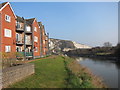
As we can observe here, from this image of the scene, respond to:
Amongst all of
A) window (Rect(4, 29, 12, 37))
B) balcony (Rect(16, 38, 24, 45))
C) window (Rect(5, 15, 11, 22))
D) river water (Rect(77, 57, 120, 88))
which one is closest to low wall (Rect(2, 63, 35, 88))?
river water (Rect(77, 57, 120, 88))

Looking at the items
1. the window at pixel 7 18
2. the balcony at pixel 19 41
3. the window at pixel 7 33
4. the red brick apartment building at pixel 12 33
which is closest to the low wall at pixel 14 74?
the red brick apartment building at pixel 12 33

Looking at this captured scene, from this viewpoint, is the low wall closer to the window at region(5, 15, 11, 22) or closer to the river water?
the river water

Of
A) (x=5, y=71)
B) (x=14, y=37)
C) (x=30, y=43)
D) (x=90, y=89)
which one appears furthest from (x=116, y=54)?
(x=5, y=71)

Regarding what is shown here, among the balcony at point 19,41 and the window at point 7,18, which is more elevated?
the window at point 7,18

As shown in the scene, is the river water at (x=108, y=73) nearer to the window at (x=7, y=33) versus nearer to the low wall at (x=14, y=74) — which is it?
the low wall at (x=14, y=74)

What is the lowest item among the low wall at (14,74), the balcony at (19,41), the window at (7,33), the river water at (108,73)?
the river water at (108,73)

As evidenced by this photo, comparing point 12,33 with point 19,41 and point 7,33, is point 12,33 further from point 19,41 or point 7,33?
point 19,41

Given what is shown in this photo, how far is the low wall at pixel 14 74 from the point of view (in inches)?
277

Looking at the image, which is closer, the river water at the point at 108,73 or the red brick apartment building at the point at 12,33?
the river water at the point at 108,73

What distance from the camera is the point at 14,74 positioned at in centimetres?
786

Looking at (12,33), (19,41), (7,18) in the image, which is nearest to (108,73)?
(19,41)

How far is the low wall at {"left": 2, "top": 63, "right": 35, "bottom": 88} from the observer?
7039 mm

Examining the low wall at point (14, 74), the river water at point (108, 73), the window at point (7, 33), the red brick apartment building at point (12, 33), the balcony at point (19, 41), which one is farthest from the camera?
the balcony at point (19, 41)

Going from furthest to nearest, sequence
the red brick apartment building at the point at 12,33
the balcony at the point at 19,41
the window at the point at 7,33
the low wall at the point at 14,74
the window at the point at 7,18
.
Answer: the balcony at the point at 19,41, the window at the point at 7,18, the window at the point at 7,33, the red brick apartment building at the point at 12,33, the low wall at the point at 14,74
